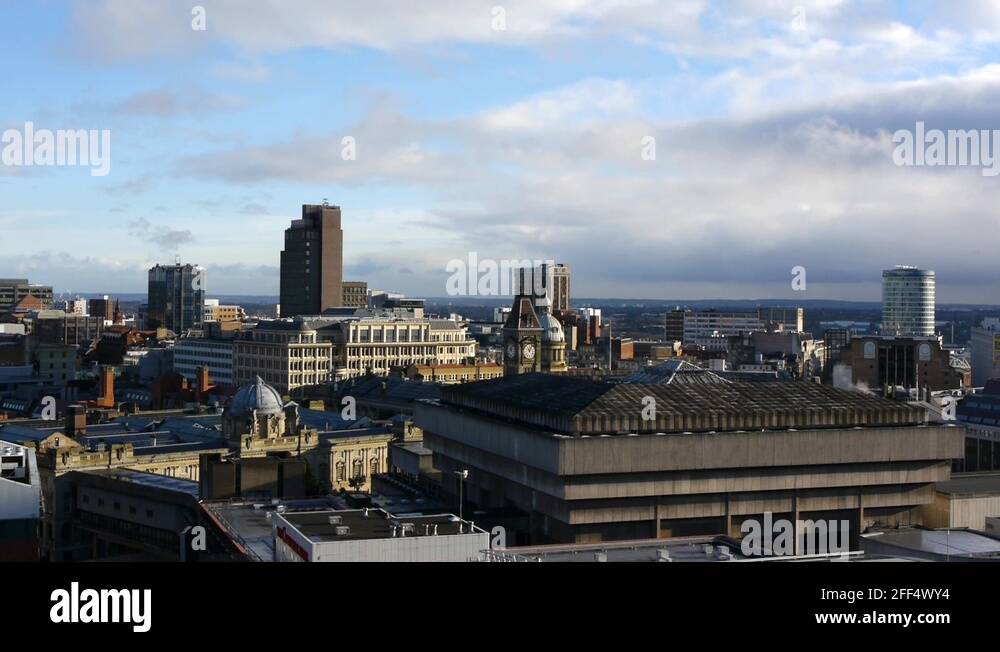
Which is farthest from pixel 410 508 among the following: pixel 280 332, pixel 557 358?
pixel 280 332

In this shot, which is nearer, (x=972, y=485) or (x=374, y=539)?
(x=374, y=539)

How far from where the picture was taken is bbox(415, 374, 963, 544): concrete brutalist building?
5900 cm

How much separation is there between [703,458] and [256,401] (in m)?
38.2

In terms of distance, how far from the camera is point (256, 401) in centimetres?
8769

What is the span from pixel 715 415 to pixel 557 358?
280 ft

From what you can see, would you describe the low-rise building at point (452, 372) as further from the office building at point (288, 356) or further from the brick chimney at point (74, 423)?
the brick chimney at point (74, 423)

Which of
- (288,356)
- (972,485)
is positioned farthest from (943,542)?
(288,356)

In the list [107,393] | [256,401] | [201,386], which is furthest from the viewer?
[201,386]

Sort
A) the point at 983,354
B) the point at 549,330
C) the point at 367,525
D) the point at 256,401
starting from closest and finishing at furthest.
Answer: the point at 367,525 < the point at 256,401 < the point at 549,330 < the point at 983,354

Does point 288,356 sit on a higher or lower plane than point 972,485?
higher

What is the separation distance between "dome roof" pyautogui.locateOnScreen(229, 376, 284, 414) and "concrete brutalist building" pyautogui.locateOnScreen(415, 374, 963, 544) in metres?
25.3

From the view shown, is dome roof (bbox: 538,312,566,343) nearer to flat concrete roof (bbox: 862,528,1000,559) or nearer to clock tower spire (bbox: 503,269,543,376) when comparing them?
clock tower spire (bbox: 503,269,543,376)

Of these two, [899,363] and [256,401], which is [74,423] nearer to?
[256,401]

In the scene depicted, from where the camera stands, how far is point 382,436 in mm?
97500
